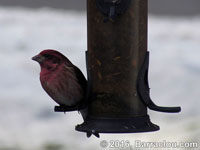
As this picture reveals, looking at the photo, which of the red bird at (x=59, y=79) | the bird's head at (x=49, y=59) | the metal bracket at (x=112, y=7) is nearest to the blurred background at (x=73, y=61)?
the red bird at (x=59, y=79)

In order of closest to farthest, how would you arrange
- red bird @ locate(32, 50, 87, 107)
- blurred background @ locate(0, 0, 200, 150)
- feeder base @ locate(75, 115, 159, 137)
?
feeder base @ locate(75, 115, 159, 137) → red bird @ locate(32, 50, 87, 107) → blurred background @ locate(0, 0, 200, 150)

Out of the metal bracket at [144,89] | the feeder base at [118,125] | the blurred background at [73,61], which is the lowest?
the blurred background at [73,61]

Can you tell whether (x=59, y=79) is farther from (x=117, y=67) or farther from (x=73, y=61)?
(x=73, y=61)

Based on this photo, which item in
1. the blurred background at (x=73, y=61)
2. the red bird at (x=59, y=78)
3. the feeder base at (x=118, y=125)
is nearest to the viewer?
the feeder base at (x=118, y=125)

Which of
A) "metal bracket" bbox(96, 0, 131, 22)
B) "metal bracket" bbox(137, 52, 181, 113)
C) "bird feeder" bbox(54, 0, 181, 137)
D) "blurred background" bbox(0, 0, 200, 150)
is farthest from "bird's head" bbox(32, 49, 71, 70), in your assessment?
"blurred background" bbox(0, 0, 200, 150)

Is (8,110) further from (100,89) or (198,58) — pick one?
(100,89)

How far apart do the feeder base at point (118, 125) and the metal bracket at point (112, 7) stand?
686 millimetres

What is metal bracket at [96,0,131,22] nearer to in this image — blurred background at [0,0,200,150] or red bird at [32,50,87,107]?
red bird at [32,50,87,107]

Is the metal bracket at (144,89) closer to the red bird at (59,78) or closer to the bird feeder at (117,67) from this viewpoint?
the bird feeder at (117,67)

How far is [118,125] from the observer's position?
6.83 metres

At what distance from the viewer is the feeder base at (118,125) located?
6.81 m

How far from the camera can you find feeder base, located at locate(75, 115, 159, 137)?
268 inches

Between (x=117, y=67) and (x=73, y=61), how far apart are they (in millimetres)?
4150

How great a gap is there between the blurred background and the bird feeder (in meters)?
1.33
